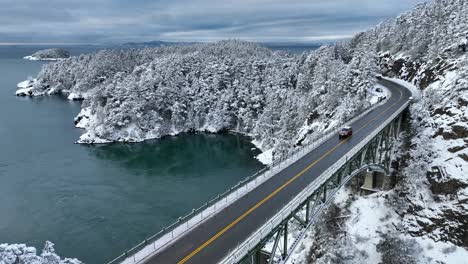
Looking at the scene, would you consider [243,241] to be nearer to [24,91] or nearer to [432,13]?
[432,13]

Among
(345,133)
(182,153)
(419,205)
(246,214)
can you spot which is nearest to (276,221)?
(246,214)

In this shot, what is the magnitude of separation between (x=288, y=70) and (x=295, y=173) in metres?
80.7

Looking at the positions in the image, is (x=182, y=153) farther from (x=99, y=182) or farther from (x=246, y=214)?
(x=246, y=214)

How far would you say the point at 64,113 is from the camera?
120688mm

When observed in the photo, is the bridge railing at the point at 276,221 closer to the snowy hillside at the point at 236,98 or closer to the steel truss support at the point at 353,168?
the steel truss support at the point at 353,168

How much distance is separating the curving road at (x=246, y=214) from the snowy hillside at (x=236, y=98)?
95.4 feet

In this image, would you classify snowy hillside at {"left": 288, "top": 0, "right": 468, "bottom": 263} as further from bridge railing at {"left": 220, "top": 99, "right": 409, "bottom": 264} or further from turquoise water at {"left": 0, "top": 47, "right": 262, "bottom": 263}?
turquoise water at {"left": 0, "top": 47, "right": 262, "bottom": 263}

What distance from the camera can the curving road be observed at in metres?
21.8

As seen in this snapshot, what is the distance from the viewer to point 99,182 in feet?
209

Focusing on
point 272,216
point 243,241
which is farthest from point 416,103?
point 243,241

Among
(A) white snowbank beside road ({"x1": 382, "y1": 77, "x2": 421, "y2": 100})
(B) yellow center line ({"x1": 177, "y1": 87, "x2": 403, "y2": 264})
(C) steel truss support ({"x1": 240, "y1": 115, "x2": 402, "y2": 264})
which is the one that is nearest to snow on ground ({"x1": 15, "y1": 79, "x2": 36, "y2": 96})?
(A) white snowbank beside road ({"x1": 382, "y1": 77, "x2": 421, "y2": 100})

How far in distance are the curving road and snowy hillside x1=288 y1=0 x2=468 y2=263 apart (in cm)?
825

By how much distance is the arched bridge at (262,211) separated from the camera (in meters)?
21.8

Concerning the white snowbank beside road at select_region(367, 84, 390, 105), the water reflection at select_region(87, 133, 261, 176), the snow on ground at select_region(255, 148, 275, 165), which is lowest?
the water reflection at select_region(87, 133, 261, 176)
